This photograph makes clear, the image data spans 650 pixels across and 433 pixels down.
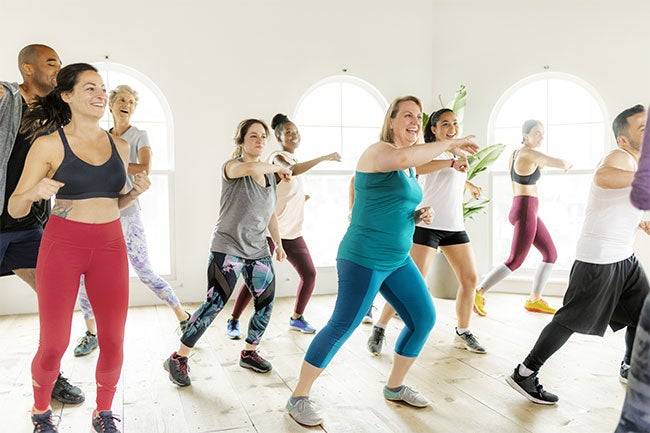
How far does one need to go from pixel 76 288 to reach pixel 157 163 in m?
3.39

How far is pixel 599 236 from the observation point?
8.61ft

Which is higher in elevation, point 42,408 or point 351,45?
point 351,45

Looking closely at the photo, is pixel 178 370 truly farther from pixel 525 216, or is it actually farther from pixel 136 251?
pixel 525 216

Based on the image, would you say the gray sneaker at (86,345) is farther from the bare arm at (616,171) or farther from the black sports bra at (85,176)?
the bare arm at (616,171)

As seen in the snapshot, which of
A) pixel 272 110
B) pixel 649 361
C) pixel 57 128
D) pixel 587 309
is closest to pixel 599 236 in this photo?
pixel 587 309

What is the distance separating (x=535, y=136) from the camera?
4.79m

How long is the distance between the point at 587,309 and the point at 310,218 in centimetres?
356

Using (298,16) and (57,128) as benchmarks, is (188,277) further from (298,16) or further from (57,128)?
(57,128)

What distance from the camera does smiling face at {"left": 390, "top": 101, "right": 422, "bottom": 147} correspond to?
8.75ft

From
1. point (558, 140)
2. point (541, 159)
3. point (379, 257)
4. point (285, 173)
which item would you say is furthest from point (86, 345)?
point (558, 140)

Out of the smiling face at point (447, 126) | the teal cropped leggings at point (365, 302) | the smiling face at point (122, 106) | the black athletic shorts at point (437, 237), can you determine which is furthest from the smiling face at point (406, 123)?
the smiling face at point (122, 106)

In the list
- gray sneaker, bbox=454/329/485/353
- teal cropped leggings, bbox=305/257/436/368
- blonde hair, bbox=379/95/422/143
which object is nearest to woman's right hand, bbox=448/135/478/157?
blonde hair, bbox=379/95/422/143

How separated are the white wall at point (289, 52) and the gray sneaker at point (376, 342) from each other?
2.07 meters

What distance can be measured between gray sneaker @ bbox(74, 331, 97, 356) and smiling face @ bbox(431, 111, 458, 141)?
2.52m
